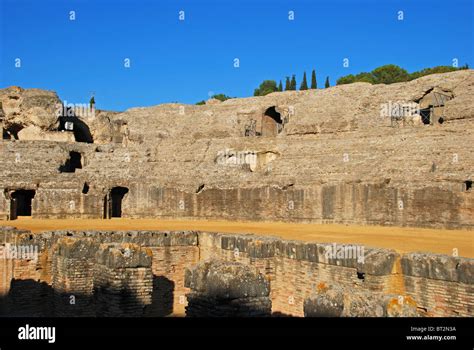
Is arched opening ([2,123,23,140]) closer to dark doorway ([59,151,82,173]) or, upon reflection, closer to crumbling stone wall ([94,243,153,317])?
dark doorway ([59,151,82,173])

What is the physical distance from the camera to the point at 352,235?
17.5 metres

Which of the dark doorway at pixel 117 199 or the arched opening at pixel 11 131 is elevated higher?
the arched opening at pixel 11 131

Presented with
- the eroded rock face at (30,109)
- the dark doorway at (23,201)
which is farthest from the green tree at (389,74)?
the dark doorway at (23,201)

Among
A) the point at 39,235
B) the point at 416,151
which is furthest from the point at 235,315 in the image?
the point at 416,151

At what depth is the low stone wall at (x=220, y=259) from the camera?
322 inches

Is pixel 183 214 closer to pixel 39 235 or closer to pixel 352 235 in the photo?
pixel 352 235

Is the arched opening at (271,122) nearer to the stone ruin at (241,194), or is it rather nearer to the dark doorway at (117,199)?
the stone ruin at (241,194)

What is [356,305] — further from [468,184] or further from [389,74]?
[389,74]

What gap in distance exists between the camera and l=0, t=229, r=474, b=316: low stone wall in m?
8.18

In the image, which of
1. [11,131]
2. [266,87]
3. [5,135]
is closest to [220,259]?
[11,131]

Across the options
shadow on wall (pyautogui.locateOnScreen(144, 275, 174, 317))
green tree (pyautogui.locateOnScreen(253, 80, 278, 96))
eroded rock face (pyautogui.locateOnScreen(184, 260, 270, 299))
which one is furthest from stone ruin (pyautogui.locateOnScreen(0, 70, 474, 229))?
green tree (pyautogui.locateOnScreen(253, 80, 278, 96))

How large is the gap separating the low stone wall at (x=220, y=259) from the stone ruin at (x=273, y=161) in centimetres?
999

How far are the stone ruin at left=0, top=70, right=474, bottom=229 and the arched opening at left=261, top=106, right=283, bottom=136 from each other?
178 millimetres

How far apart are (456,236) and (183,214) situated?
14.1m
